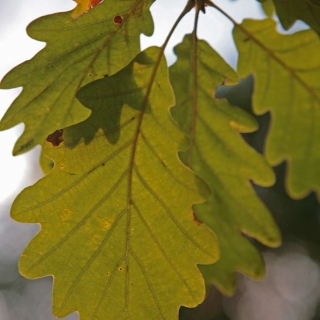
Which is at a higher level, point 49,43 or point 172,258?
point 49,43

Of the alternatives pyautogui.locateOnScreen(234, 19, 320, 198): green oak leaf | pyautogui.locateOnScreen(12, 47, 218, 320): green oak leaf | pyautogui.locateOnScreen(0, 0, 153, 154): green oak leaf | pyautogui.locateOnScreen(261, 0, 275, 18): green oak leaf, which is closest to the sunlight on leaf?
pyautogui.locateOnScreen(0, 0, 153, 154): green oak leaf

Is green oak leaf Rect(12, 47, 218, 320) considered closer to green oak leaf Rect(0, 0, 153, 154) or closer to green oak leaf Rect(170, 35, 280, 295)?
green oak leaf Rect(0, 0, 153, 154)

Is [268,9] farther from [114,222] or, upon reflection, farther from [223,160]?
A: [114,222]

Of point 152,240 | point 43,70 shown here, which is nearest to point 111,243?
point 152,240

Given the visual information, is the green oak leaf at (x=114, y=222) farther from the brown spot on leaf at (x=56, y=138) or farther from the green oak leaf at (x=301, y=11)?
the green oak leaf at (x=301, y=11)

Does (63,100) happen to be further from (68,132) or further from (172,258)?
(172,258)
